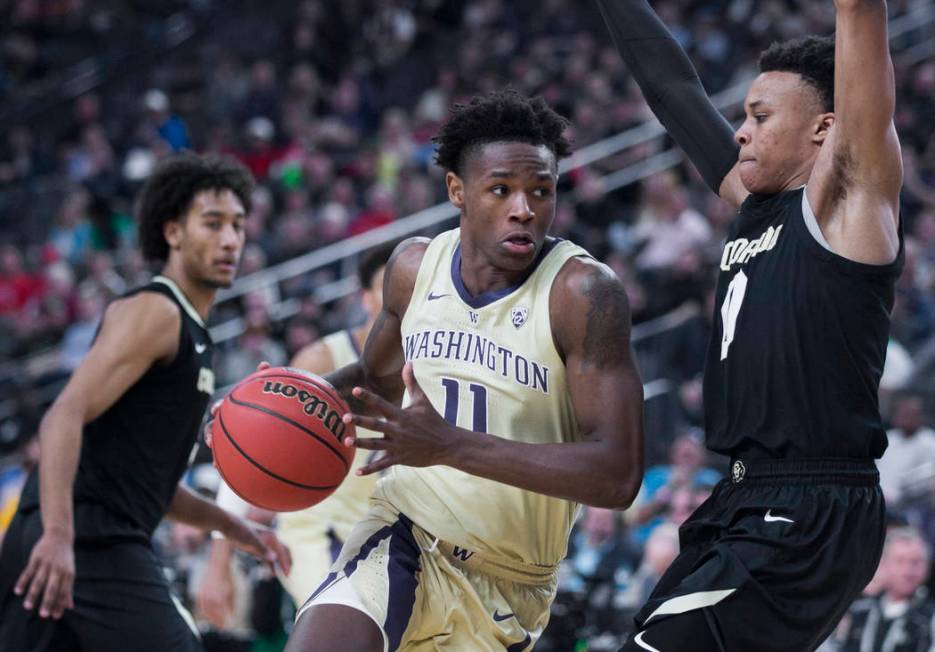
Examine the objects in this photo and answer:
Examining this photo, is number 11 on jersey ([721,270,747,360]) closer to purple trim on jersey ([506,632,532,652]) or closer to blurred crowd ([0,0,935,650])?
purple trim on jersey ([506,632,532,652])

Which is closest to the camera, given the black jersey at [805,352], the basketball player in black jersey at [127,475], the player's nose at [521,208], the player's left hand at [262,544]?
the black jersey at [805,352]

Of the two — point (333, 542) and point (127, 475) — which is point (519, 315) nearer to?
point (127, 475)

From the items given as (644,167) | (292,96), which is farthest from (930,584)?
(292,96)

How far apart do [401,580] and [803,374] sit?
131cm

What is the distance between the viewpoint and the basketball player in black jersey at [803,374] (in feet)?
11.1

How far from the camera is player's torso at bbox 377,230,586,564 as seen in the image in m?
3.97

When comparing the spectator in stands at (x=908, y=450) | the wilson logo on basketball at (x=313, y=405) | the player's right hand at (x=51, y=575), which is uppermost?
the wilson logo on basketball at (x=313, y=405)

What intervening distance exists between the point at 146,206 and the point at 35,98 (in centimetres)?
1262

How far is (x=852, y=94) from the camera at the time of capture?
3.30 m

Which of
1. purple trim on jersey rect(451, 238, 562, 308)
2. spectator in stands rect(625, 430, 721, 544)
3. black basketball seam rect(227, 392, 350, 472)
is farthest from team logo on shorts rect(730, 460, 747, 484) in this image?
spectator in stands rect(625, 430, 721, 544)

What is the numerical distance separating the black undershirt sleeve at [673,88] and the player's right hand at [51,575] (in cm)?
253

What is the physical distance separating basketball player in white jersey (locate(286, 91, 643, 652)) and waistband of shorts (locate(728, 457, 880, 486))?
0.37 metres

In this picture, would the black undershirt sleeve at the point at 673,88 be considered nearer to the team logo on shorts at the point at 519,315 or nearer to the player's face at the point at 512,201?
the player's face at the point at 512,201

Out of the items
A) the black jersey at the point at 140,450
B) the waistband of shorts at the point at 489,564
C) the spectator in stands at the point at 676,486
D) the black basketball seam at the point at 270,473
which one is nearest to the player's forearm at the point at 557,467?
the waistband of shorts at the point at 489,564
